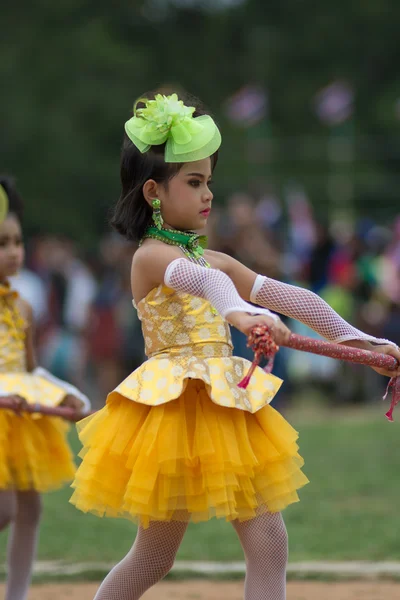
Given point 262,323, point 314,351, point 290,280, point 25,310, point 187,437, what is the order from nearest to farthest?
point 262,323
point 314,351
point 187,437
point 25,310
point 290,280

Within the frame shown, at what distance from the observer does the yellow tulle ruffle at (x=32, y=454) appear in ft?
17.4

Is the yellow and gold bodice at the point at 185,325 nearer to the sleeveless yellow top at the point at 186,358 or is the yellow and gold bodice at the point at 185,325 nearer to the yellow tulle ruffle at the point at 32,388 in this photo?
the sleeveless yellow top at the point at 186,358

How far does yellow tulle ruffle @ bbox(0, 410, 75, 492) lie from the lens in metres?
5.32

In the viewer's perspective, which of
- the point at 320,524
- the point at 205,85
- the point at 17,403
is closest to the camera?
the point at 17,403

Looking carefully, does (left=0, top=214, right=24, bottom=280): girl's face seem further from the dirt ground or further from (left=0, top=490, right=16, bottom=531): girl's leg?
the dirt ground

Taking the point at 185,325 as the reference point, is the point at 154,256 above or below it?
above

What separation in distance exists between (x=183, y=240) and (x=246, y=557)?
118cm

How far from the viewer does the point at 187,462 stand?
3947mm

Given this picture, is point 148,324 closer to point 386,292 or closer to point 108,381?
point 386,292

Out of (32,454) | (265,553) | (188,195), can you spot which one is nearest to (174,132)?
(188,195)

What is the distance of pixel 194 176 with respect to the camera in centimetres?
421

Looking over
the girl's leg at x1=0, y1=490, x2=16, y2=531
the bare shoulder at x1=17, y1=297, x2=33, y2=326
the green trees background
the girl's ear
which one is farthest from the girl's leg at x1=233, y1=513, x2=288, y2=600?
the green trees background

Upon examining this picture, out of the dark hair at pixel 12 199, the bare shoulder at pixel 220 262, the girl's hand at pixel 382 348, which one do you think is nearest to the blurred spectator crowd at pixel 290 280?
the dark hair at pixel 12 199

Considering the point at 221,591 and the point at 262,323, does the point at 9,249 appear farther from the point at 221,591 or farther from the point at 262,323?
the point at 262,323
